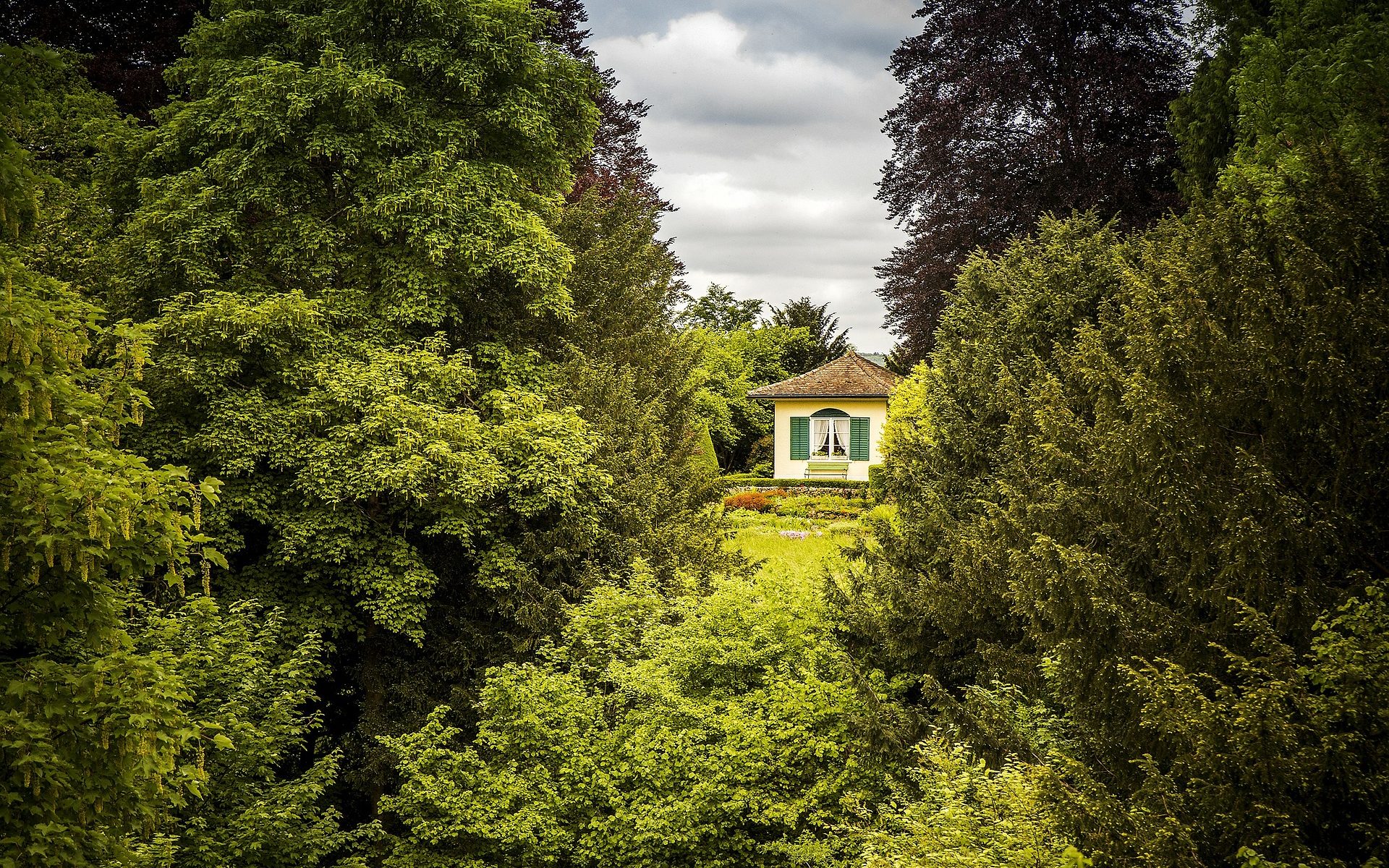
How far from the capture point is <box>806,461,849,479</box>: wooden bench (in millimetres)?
33188

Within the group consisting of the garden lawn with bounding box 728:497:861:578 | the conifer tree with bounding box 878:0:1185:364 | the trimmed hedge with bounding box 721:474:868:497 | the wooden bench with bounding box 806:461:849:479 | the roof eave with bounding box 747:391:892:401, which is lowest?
the garden lawn with bounding box 728:497:861:578

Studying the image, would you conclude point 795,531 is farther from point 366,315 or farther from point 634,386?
point 366,315

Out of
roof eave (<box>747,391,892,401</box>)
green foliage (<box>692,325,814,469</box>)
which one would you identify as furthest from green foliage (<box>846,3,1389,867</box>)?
green foliage (<box>692,325,814,469</box>)

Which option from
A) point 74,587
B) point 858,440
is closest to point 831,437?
point 858,440

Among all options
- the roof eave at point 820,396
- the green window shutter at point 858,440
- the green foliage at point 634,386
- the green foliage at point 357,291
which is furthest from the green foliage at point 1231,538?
the green window shutter at point 858,440

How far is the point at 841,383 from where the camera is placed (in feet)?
110

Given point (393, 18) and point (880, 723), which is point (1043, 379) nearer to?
point (880, 723)

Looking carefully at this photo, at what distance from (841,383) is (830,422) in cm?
153

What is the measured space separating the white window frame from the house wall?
41 centimetres

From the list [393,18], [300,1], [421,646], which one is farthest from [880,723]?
[300,1]

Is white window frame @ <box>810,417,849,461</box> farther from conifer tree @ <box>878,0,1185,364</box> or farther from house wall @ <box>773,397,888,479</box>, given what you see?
conifer tree @ <box>878,0,1185,364</box>

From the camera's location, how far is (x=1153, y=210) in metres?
16.7

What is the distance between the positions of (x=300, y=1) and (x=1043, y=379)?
1204 centimetres

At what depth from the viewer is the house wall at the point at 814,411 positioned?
33156 mm
